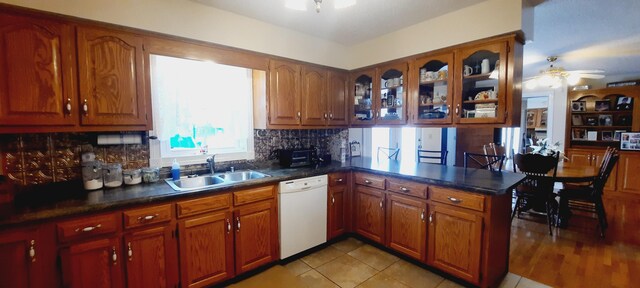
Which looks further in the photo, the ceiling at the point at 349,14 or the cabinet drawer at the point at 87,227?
the ceiling at the point at 349,14

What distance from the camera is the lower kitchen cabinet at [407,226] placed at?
2.33m

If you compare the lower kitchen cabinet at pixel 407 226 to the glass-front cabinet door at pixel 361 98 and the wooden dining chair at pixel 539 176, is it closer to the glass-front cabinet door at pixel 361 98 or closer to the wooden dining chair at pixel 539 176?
the glass-front cabinet door at pixel 361 98

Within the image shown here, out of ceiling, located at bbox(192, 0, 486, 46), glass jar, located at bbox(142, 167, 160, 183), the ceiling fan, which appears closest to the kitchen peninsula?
glass jar, located at bbox(142, 167, 160, 183)

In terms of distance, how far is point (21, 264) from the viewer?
1.40m

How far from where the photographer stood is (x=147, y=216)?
1.73 m

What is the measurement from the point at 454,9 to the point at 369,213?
7.03 feet

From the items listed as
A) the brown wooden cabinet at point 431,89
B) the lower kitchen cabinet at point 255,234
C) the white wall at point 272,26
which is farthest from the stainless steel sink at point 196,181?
the brown wooden cabinet at point 431,89

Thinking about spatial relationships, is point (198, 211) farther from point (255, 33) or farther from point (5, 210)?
point (255, 33)

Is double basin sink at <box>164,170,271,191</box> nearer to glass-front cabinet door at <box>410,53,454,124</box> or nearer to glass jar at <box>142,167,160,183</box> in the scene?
glass jar at <box>142,167,160,183</box>

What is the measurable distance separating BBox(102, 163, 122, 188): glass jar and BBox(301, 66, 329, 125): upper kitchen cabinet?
1753 millimetres

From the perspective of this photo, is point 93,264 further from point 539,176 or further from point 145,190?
point 539,176

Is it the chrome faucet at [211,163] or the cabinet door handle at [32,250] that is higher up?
the chrome faucet at [211,163]

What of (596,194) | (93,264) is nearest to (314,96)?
(93,264)

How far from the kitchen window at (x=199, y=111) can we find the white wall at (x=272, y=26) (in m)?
0.34
